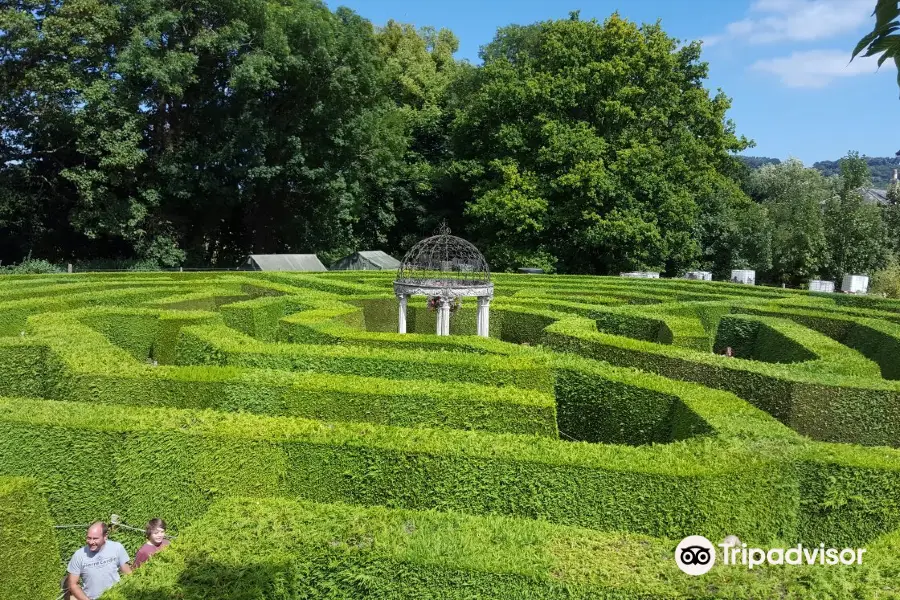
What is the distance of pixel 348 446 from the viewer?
8.80m

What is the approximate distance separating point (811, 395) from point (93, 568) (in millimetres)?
12667

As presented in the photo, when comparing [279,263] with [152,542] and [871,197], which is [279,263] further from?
[871,197]

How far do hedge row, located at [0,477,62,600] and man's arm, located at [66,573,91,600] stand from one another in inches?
27.0

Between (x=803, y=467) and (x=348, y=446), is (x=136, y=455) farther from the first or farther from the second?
(x=803, y=467)

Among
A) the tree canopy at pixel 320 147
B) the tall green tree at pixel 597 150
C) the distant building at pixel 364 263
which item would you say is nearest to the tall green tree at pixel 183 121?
the tree canopy at pixel 320 147

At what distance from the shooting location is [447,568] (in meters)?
5.89

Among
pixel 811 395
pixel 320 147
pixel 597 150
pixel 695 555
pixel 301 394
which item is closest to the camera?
pixel 695 555

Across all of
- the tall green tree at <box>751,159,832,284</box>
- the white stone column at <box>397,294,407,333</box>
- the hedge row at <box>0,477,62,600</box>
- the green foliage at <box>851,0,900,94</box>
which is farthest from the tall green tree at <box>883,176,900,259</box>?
the hedge row at <box>0,477,62,600</box>

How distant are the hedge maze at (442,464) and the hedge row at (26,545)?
0.03 m

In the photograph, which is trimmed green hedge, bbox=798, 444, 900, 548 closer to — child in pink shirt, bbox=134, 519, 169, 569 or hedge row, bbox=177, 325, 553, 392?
hedge row, bbox=177, 325, 553, 392

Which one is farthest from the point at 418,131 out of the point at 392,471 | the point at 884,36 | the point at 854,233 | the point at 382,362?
the point at 884,36

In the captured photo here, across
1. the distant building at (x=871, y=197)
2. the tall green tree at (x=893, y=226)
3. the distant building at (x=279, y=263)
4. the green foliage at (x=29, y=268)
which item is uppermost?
the distant building at (x=871, y=197)

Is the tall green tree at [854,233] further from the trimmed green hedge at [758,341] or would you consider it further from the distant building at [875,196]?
the trimmed green hedge at [758,341]

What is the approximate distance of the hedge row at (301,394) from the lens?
10766 mm
